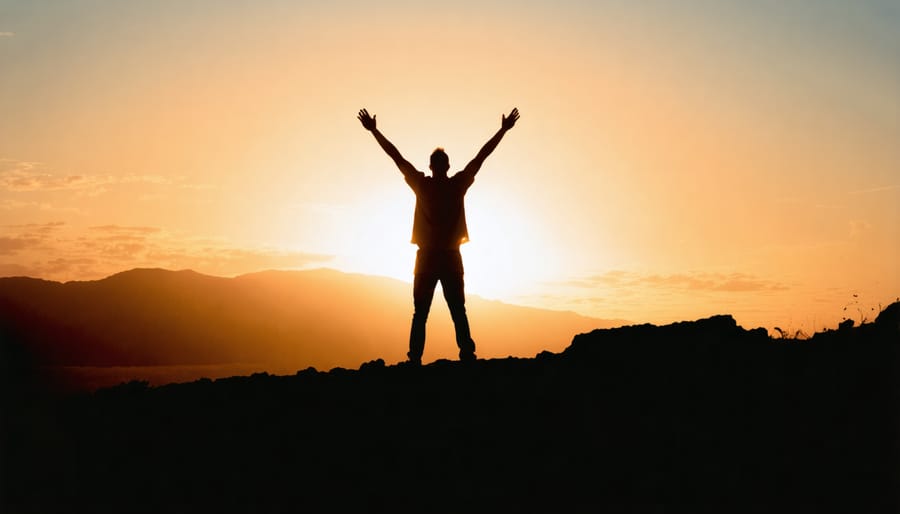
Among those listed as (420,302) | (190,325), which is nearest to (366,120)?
(420,302)

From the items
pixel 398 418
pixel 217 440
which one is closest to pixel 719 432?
pixel 398 418

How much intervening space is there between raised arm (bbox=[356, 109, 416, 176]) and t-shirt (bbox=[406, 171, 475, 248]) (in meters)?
0.11

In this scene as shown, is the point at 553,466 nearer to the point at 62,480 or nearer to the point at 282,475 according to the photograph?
the point at 282,475

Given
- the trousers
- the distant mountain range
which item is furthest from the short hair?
the distant mountain range

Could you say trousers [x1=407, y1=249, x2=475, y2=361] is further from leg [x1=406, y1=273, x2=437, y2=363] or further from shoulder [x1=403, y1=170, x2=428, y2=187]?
shoulder [x1=403, y1=170, x2=428, y2=187]

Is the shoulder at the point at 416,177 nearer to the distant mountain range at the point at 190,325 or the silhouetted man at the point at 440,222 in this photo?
the silhouetted man at the point at 440,222

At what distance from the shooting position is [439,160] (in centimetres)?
1090

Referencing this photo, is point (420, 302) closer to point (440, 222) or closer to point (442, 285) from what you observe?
point (442, 285)

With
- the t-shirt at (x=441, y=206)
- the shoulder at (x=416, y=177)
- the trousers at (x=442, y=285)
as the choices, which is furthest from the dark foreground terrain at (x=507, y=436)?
the shoulder at (x=416, y=177)

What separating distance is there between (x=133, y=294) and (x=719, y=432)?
142794 mm

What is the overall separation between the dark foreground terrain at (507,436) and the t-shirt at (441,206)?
182 cm

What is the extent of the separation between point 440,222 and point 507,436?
3.79 m

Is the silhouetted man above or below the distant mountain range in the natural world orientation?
below

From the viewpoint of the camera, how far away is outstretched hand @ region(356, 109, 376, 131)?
10.8m
